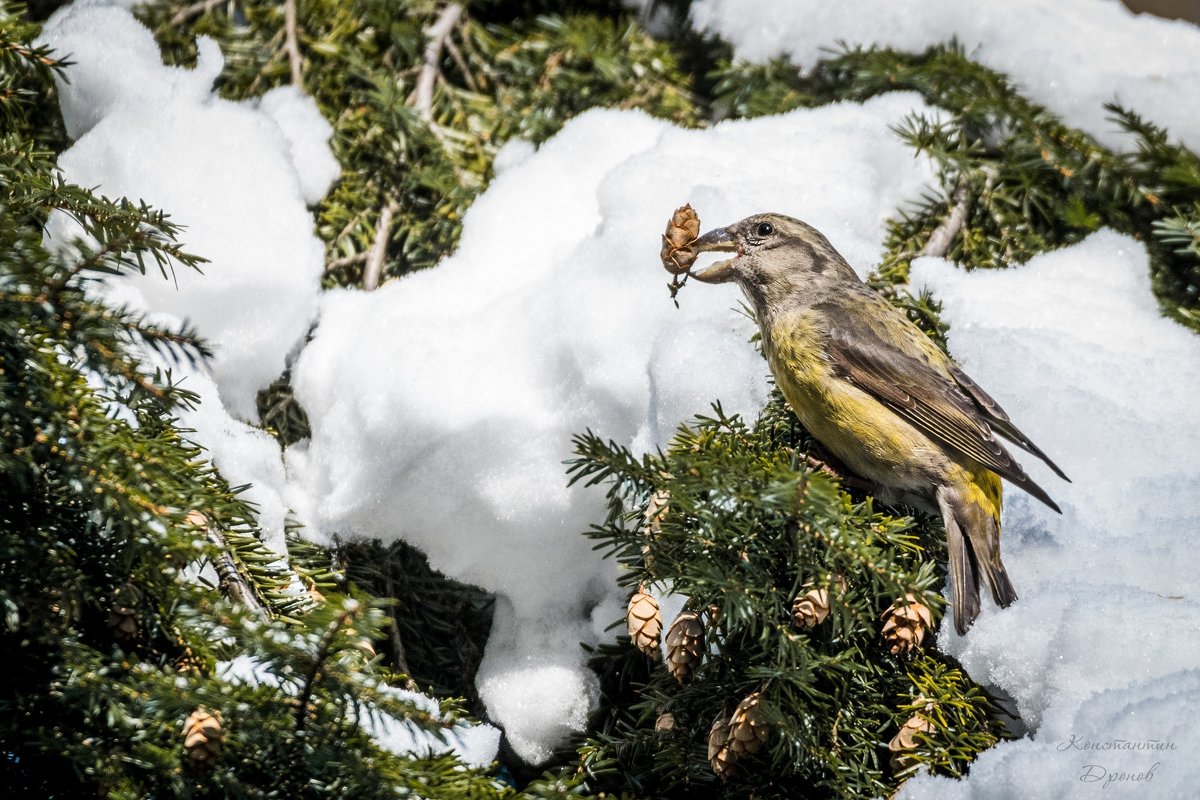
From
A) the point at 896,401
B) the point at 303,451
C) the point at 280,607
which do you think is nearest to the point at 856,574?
the point at 896,401

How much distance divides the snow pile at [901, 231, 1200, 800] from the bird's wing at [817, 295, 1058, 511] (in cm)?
16

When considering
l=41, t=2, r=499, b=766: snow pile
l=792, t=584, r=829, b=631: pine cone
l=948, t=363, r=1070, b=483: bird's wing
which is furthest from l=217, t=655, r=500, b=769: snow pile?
l=948, t=363, r=1070, b=483: bird's wing

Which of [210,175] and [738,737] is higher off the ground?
[210,175]

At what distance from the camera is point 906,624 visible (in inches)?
98.3

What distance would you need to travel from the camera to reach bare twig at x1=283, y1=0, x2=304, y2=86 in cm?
407

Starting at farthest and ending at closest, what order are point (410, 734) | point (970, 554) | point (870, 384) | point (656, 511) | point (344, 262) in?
point (344, 262), point (870, 384), point (970, 554), point (656, 511), point (410, 734)

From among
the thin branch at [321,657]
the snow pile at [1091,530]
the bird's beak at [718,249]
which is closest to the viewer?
the thin branch at [321,657]

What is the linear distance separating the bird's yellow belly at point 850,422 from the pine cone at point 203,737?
187cm

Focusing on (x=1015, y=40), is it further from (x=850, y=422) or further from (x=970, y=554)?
(x=970, y=554)

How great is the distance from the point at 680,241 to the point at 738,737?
5.02 ft

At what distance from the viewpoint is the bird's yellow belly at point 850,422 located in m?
3.24

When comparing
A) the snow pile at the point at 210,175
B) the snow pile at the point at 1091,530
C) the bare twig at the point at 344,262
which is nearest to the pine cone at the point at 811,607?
the snow pile at the point at 1091,530

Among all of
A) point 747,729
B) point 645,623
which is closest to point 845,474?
point 645,623

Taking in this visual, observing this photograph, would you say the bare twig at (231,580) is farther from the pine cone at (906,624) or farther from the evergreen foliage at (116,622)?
the pine cone at (906,624)
